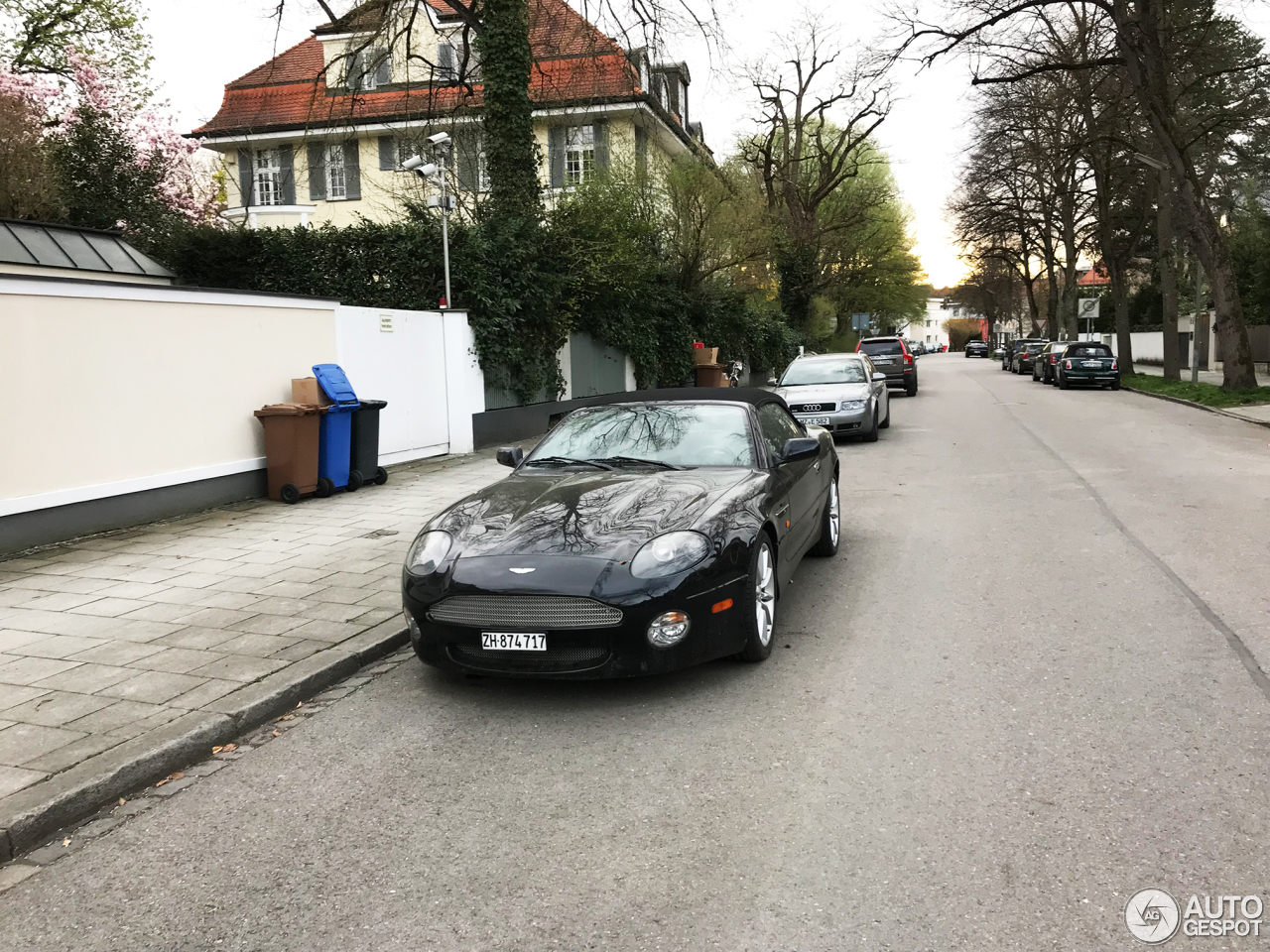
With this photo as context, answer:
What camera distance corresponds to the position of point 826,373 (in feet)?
59.7

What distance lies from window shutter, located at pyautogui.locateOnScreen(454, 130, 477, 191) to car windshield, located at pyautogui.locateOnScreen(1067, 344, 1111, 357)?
20.8m

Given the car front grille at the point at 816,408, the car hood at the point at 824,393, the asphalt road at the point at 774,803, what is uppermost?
the car hood at the point at 824,393

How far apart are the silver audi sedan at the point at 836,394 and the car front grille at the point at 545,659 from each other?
11.7 meters

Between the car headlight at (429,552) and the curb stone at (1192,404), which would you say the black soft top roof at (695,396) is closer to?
the car headlight at (429,552)

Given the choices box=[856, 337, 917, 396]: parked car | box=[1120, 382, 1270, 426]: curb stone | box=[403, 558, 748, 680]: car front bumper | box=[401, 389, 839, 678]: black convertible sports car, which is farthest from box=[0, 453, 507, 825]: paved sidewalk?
box=[856, 337, 917, 396]: parked car

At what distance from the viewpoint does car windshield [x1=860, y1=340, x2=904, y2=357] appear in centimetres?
3167

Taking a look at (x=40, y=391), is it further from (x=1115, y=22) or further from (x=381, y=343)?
(x=1115, y=22)

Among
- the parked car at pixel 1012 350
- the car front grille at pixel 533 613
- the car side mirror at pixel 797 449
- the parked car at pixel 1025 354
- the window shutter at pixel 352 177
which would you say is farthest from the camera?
the parked car at pixel 1012 350

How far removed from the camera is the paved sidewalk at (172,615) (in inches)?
183

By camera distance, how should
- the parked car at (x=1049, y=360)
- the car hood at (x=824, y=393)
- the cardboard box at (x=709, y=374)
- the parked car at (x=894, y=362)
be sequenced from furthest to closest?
the parked car at (x=1049, y=360)
the parked car at (x=894, y=362)
the cardboard box at (x=709, y=374)
the car hood at (x=824, y=393)

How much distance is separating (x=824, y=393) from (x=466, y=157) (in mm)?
10888

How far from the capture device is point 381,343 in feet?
44.0

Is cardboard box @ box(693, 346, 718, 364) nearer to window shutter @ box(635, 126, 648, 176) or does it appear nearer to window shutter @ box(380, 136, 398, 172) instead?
window shutter @ box(635, 126, 648, 176)

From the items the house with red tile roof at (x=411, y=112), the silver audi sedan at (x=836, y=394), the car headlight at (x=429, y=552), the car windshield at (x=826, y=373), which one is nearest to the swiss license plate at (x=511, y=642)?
the car headlight at (x=429, y=552)
